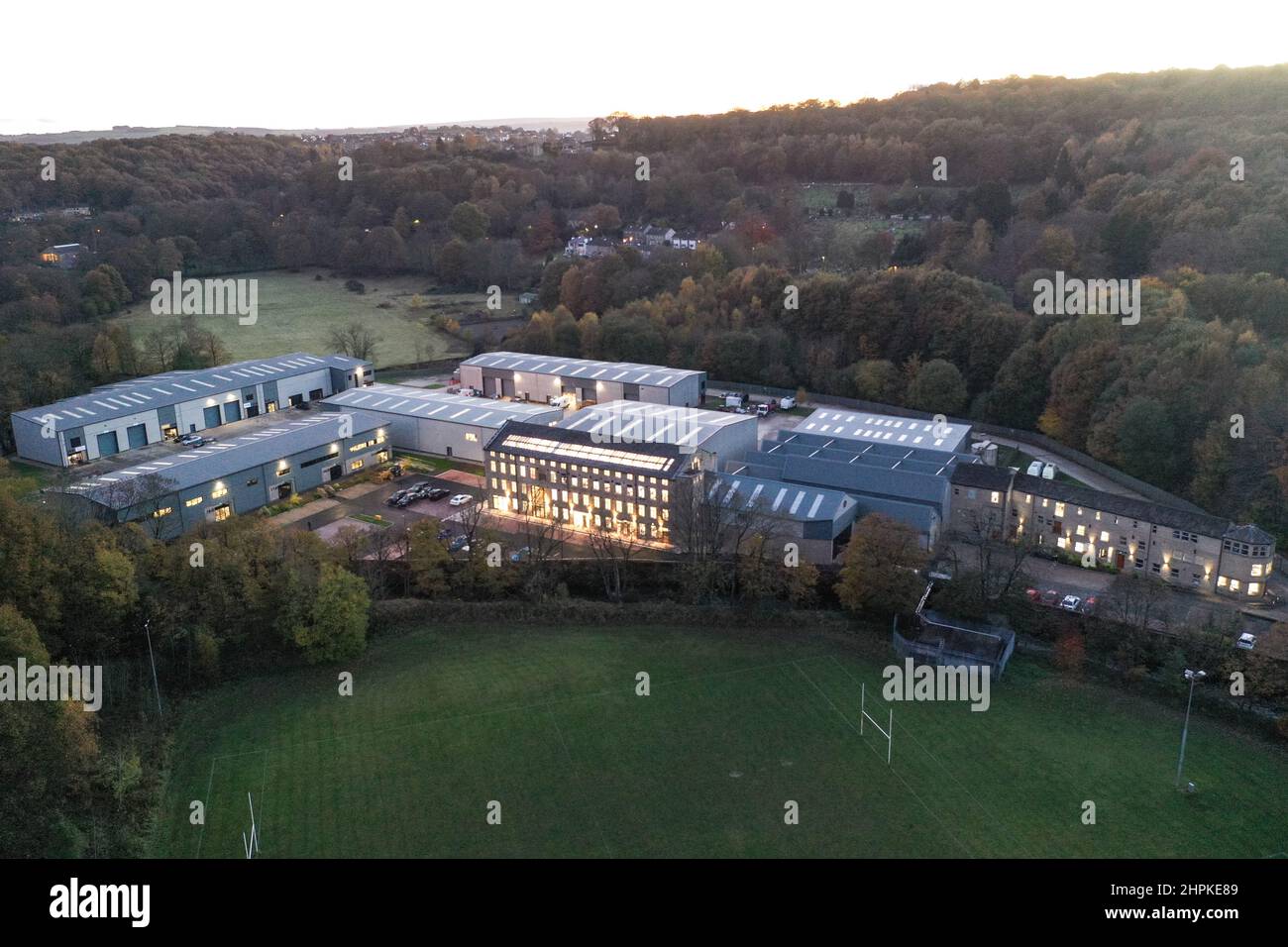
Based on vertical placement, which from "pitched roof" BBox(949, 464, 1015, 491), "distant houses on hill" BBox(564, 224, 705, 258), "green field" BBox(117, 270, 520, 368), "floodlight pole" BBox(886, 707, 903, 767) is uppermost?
"distant houses on hill" BBox(564, 224, 705, 258)

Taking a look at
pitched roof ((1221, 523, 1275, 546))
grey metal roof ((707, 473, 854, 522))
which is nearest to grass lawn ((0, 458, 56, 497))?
grey metal roof ((707, 473, 854, 522))

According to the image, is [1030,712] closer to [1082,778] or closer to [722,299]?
[1082,778]

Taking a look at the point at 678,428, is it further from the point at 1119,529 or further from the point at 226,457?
the point at 226,457

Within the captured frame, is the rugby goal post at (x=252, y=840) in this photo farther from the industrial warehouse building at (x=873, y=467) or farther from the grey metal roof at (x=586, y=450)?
the industrial warehouse building at (x=873, y=467)

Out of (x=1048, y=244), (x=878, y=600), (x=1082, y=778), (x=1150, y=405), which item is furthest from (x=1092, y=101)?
(x=1082, y=778)

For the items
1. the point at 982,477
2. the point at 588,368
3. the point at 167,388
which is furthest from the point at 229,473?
the point at 982,477

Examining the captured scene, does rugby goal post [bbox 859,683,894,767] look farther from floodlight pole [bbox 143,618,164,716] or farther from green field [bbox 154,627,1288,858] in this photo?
floodlight pole [bbox 143,618,164,716]

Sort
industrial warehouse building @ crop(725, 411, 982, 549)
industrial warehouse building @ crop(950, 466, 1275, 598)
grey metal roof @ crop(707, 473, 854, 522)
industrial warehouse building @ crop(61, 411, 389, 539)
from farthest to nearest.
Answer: industrial warehouse building @ crop(725, 411, 982, 549)
industrial warehouse building @ crop(61, 411, 389, 539)
grey metal roof @ crop(707, 473, 854, 522)
industrial warehouse building @ crop(950, 466, 1275, 598)
